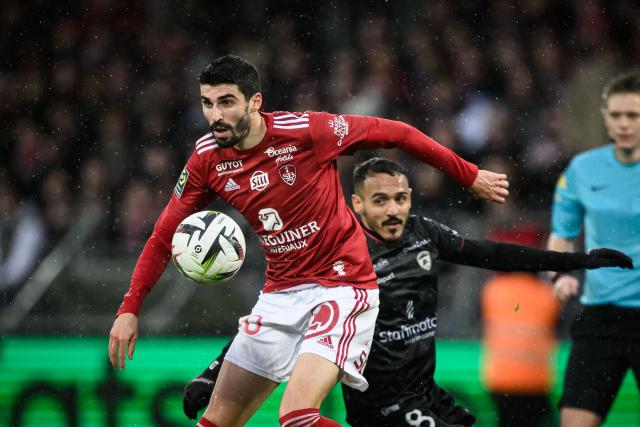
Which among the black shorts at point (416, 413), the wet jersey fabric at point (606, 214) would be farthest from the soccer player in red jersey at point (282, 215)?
the wet jersey fabric at point (606, 214)

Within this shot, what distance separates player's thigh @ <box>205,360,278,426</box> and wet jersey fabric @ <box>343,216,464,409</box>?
18.3 inches

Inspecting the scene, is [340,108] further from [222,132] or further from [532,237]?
[222,132]

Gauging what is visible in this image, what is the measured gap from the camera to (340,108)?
379 inches

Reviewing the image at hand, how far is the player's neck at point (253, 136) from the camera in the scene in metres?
4.34

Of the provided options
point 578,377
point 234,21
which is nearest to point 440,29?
point 234,21

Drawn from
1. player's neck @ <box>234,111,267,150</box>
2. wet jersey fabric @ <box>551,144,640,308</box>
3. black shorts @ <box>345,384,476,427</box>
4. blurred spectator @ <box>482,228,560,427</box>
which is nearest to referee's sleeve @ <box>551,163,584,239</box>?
wet jersey fabric @ <box>551,144,640,308</box>

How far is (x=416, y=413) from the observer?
4.54 meters

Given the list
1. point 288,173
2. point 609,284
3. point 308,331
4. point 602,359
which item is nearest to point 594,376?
point 602,359

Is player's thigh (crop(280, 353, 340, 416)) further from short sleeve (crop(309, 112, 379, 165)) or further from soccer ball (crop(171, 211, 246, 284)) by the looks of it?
short sleeve (crop(309, 112, 379, 165))

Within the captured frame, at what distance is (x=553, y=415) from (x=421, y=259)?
1962 mm

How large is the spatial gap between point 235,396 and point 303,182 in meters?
0.96

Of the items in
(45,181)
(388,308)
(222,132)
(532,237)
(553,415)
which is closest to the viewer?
(222,132)

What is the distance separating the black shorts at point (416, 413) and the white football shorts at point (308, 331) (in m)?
0.35

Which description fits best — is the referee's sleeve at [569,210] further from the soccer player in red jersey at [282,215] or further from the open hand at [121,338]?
the open hand at [121,338]
